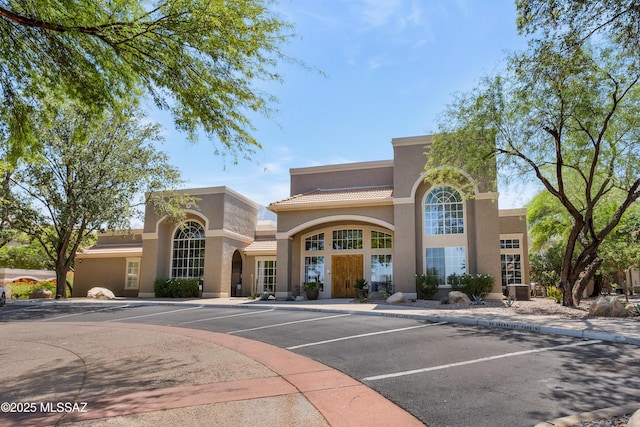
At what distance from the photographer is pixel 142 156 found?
23922 millimetres

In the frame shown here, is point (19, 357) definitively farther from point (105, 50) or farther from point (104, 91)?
point (105, 50)

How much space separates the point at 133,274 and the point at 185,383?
2434 cm

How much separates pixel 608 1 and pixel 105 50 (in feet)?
30.6

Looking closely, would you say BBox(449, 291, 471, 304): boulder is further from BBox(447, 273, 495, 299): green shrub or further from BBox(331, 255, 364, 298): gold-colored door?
BBox(331, 255, 364, 298): gold-colored door

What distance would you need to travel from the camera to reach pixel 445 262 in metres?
19.8

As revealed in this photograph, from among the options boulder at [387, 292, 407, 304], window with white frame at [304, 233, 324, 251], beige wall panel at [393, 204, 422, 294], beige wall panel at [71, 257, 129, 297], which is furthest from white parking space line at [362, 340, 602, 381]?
beige wall panel at [71, 257, 129, 297]

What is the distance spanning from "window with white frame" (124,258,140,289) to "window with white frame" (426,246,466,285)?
18.6 m

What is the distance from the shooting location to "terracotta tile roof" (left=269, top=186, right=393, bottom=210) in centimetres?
2083

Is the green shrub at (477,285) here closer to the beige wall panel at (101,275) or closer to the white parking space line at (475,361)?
the white parking space line at (475,361)

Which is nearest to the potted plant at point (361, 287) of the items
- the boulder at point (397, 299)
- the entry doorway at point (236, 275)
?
the boulder at point (397, 299)

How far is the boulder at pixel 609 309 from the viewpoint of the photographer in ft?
41.8

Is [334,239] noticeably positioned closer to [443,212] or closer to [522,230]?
[443,212]

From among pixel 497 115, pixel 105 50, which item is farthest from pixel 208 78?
pixel 497 115

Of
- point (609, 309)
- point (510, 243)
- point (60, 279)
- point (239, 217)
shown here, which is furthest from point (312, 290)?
point (60, 279)
